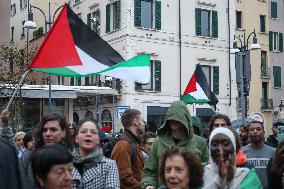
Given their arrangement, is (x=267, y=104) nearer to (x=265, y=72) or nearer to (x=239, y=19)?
(x=265, y=72)

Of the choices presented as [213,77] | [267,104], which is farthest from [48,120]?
[267,104]

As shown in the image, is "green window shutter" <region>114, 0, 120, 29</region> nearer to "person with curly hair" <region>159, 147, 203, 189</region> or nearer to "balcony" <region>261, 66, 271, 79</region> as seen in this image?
"balcony" <region>261, 66, 271, 79</region>

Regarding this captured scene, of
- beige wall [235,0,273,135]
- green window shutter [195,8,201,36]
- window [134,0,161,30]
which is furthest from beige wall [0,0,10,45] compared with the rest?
beige wall [235,0,273,135]

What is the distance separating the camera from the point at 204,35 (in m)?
36.2

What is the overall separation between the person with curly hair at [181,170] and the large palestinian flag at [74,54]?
4202 mm

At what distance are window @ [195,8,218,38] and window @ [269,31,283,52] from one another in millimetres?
8407

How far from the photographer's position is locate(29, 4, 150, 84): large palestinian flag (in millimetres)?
8414

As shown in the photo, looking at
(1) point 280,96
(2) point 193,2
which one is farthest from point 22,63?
(1) point 280,96

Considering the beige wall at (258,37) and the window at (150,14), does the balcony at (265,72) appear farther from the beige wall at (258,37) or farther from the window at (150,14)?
the window at (150,14)

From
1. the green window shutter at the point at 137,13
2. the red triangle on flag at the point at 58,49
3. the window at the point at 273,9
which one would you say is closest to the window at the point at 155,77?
the green window shutter at the point at 137,13

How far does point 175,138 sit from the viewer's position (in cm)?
596

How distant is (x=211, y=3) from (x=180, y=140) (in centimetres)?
3181

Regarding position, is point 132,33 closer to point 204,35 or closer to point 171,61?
point 171,61

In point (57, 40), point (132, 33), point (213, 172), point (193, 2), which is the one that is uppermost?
point (193, 2)
